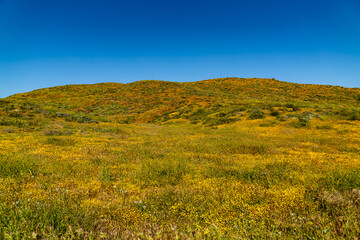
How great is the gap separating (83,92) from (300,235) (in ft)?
239

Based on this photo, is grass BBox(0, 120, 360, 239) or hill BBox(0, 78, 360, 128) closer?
grass BBox(0, 120, 360, 239)

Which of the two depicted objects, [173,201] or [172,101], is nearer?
[173,201]

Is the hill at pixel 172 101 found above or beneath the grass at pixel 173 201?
above

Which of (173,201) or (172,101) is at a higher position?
(172,101)

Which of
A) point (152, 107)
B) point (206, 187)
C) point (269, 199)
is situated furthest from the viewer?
point (152, 107)

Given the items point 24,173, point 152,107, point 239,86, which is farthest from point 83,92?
point 24,173

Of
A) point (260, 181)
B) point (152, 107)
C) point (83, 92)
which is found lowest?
point (260, 181)

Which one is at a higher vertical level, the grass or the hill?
the hill

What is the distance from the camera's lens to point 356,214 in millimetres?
2824

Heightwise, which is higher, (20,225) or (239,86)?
(239,86)

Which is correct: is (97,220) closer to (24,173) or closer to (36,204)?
(36,204)

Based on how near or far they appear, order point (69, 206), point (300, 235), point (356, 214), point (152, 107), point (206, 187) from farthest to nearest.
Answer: point (152, 107)
point (206, 187)
point (69, 206)
point (356, 214)
point (300, 235)

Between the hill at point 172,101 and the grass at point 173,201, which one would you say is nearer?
the grass at point 173,201

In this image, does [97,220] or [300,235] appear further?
[97,220]
